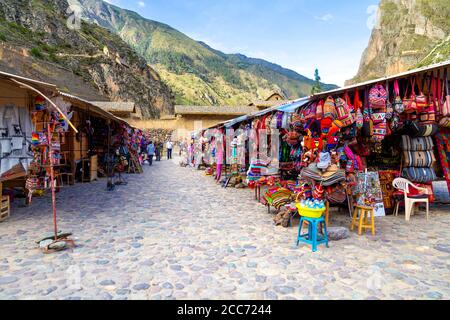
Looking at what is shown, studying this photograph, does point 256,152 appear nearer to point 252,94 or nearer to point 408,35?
point 408,35

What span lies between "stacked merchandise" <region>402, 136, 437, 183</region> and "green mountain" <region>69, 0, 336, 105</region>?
2357 inches

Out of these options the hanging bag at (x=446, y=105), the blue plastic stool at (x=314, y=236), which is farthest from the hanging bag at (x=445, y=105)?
the blue plastic stool at (x=314, y=236)

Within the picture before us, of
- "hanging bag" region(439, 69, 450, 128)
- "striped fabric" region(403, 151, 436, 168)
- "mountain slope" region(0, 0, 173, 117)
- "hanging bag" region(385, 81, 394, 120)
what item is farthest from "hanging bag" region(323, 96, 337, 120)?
"mountain slope" region(0, 0, 173, 117)

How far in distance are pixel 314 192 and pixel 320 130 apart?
109 cm

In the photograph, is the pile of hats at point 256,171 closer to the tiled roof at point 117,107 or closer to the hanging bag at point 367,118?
the hanging bag at point 367,118

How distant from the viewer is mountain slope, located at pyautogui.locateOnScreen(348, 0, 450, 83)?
68250 millimetres

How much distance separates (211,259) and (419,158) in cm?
473

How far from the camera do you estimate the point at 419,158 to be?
5777mm

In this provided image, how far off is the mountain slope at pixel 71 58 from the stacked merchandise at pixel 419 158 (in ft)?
106

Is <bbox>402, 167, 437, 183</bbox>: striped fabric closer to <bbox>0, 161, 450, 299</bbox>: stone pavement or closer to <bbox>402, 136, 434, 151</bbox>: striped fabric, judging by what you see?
<bbox>402, 136, 434, 151</bbox>: striped fabric

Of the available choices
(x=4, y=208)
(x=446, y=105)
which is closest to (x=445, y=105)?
(x=446, y=105)

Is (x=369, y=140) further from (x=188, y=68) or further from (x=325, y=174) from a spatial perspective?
(x=188, y=68)

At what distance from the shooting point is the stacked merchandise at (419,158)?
18.9 feet

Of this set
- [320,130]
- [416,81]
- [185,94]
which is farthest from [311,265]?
[185,94]
